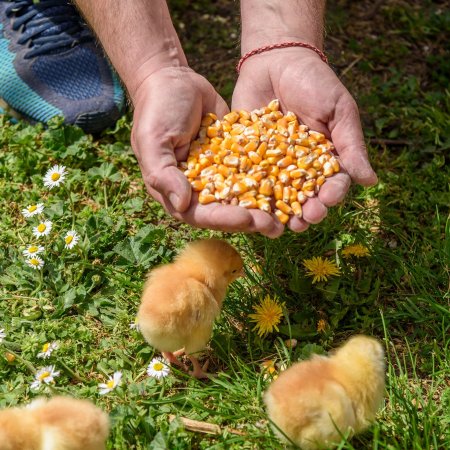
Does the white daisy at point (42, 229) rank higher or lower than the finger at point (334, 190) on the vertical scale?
lower

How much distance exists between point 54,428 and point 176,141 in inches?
50.7

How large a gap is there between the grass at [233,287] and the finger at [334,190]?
14.8 inches

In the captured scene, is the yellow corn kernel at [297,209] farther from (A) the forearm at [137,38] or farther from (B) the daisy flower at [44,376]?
(B) the daisy flower at [44,376]

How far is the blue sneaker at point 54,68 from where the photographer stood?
13.1 feet

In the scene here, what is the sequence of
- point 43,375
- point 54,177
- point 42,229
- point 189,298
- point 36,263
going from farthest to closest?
point 54,177
point 42,229
point 36,263
point 43,375
point 189,298

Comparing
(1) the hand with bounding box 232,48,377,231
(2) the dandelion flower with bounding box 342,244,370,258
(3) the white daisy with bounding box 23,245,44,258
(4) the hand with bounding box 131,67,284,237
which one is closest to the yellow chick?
(4) the hand with bounding box 131,67,284,237

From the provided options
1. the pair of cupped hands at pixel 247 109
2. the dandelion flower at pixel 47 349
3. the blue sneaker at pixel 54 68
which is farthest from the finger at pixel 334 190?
the blue sneaker at pixel 54 68

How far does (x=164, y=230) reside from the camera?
3.35 m

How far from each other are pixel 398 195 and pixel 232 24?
185 centimetres

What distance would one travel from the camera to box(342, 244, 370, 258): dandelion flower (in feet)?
10.3

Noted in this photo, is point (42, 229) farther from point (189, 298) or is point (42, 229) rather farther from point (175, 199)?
point (189, 298)

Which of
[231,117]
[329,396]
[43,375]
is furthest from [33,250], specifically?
[329,396]

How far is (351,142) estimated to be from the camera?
2.94 m

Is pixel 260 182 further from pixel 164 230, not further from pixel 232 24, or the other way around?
pixel 232 24
